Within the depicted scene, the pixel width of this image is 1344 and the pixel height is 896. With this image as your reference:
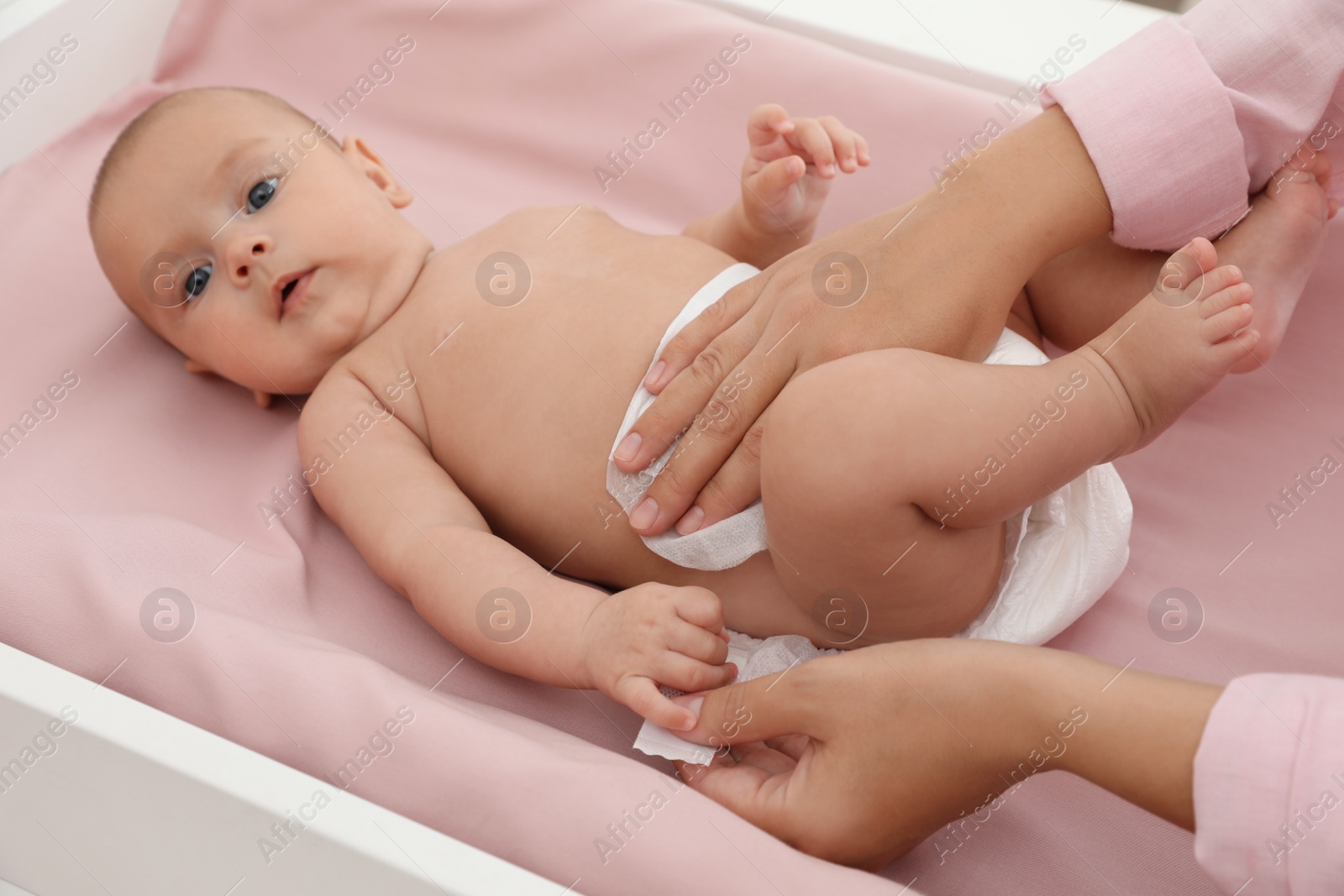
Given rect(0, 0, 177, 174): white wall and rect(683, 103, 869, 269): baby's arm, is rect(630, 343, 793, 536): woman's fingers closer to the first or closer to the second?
rect(683, 103, 869, 269): baby's arm

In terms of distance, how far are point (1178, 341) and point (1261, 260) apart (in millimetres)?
250

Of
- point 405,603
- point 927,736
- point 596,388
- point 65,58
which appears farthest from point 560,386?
point 65,58

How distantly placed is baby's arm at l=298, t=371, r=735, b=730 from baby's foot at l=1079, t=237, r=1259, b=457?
0.37m

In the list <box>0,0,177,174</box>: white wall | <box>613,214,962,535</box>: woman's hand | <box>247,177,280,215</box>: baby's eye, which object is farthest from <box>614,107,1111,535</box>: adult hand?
<box>0,0,177,174</box>: white wall

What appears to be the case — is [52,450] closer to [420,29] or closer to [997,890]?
[420,29]

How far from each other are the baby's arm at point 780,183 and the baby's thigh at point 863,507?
1.06 ft

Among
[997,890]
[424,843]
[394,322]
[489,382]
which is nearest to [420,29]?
[394,322]

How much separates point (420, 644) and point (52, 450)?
461 millimetres

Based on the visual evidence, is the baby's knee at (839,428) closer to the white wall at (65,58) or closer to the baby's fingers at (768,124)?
the baby's fingers at (768,124)

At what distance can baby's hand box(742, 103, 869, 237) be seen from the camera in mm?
1037

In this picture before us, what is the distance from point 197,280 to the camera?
1117 millimetres

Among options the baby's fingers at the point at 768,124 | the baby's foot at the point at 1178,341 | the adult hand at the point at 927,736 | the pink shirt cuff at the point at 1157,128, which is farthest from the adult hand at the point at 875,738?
the baby's fingers at the point at 768,124

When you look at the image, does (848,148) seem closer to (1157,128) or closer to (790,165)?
(790,165)

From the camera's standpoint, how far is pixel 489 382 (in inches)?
41.4
